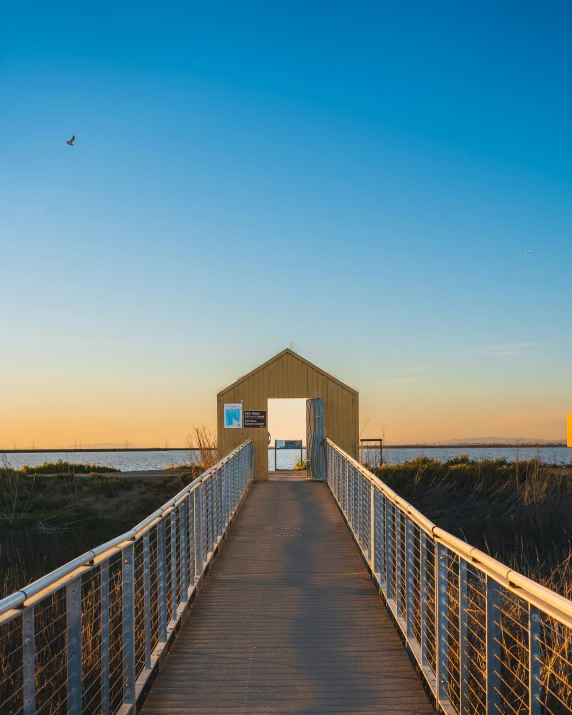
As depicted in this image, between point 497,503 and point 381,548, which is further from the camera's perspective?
point 497,503

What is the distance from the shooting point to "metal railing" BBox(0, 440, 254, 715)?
10.9 feet

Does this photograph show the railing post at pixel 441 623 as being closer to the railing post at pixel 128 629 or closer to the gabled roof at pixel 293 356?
the railing post at pixel 128 629

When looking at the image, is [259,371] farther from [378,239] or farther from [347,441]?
[378,239]

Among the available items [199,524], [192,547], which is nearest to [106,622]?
[192,547]

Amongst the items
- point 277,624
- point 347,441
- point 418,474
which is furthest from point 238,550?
point 418,474

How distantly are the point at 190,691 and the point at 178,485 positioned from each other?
18.3 metres

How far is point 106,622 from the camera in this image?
155 inches

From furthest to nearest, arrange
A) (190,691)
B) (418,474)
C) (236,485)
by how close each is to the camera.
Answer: (418,474), (236,485), (190,691)

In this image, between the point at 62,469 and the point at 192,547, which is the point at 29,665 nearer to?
the point at 192,547

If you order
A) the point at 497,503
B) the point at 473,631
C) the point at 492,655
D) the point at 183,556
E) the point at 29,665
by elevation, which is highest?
the point at 29,665

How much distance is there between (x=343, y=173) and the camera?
46.4 ft

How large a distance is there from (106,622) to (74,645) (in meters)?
0.39

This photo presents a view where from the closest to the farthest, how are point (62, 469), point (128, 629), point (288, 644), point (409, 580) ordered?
point (128, 629)
point (409, 580)
point (288, 644)
point (62, 469)

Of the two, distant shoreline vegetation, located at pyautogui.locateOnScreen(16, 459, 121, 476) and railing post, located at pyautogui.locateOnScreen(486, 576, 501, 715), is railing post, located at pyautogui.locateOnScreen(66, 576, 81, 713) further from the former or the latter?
distant shoreline vegetation, located at pyautogui.locateOnScreen(16, 459, 121, 476)
